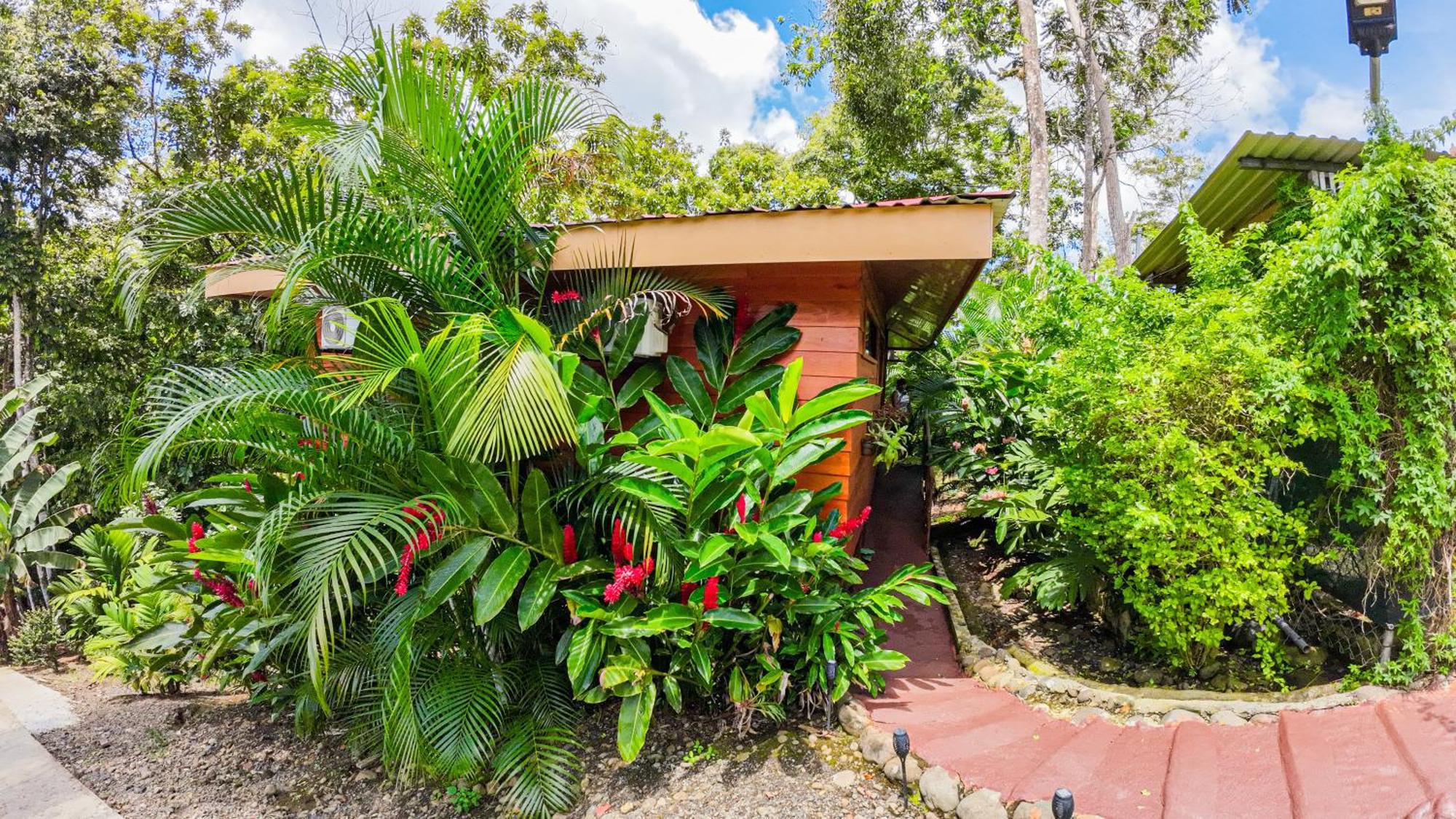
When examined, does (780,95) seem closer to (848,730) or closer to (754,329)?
(754,329)

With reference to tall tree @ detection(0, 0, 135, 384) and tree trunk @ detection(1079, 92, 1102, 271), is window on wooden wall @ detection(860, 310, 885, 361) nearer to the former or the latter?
tall tree @ detection(0, 0, 135, 384)

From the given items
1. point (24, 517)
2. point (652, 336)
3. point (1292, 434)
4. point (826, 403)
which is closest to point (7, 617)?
point (24, 517)

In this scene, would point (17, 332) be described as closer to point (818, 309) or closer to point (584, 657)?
point (584, 657)

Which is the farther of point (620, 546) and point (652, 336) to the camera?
point (652, 336)

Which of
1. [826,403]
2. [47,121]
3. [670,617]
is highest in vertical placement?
[47,121]

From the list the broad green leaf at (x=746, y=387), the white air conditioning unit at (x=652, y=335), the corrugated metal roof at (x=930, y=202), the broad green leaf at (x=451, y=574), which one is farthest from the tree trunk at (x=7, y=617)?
the corrugated metal roof at (x=930, y=202)

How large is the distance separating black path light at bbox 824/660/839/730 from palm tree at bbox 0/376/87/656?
658 centimetres

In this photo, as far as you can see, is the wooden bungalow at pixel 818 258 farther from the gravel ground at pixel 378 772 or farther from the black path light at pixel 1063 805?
the black path light at pixel 1063 805

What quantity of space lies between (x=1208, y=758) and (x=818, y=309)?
2821mm

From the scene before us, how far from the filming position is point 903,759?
2.57 m

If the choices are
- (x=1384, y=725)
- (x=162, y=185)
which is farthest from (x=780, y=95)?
(x=1384, y=725)

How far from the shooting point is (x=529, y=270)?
3639 millimetres

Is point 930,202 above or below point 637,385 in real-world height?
above

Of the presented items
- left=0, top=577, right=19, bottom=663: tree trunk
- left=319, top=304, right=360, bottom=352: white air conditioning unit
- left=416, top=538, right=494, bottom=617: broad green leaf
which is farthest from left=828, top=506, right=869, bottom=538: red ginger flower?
left=0, top=577, right=19, bottom=663: tree trunk
